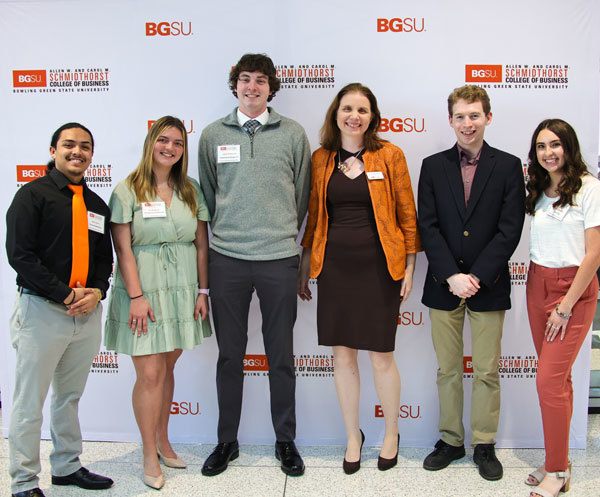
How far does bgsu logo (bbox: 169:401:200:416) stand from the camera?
3111 millimetres

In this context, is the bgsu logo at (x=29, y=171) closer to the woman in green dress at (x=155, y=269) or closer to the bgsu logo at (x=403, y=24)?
the woman in green dress at (x=155, y=269)

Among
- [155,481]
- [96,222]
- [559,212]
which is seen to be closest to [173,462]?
[155,481]

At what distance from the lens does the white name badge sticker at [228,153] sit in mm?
2543

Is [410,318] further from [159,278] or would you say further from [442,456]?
[159,278]

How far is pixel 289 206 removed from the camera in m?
2.58

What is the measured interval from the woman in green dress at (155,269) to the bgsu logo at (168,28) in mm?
737

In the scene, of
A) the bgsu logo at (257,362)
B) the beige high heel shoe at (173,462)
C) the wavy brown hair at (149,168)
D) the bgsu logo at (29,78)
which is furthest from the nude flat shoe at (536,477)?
the bgsu logo at (29,78)

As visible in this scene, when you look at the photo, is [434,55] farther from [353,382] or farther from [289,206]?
[353,382]

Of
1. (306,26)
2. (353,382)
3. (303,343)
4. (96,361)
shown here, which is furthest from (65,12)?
(353,382)

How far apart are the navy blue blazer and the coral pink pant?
0.18 metres

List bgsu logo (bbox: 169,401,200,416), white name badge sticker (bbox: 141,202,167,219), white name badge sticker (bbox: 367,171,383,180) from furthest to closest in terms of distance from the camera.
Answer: bgsu logo (bbox: 169,401,200,416) → white name badge sticker (bbox: 367,171,383,180) → white name badge sticker (bbox: 141,202,167,219)

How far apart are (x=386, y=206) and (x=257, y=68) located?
893mm

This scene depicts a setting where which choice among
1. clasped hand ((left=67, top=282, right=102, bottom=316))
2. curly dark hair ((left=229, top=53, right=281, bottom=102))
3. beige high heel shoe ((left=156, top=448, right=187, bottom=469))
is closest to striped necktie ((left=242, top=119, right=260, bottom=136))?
curly dark hair ((left=229, top=53, right=281, bottom=102))

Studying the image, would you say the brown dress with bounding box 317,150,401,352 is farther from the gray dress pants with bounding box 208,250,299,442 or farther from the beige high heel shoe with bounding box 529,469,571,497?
the beige high heel shoe with bounding box 529,469,571,497
